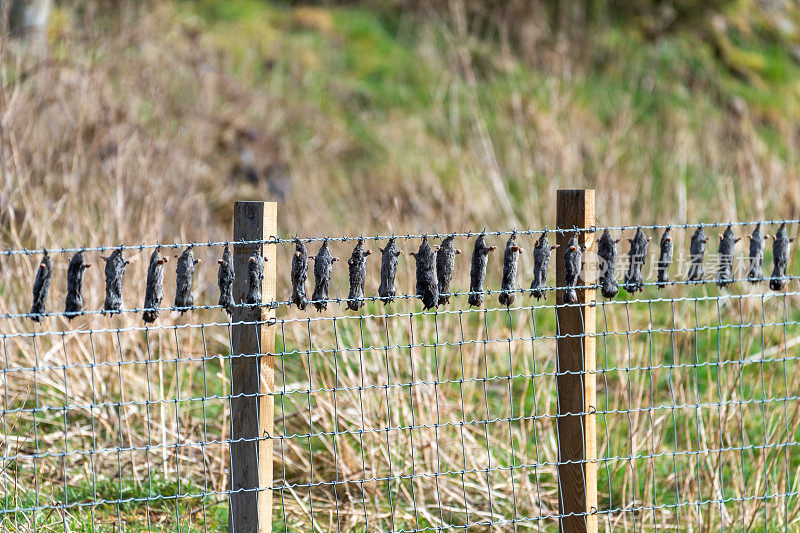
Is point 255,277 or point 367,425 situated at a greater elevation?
point 255,277

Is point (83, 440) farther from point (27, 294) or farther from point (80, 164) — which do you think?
point (80, 164)

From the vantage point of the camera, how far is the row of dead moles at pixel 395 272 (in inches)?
112

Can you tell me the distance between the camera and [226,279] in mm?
2908

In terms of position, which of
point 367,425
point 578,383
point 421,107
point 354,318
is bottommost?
point 367,425

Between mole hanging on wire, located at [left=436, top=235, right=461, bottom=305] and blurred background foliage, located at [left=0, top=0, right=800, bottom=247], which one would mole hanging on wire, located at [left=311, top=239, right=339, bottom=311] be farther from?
blurred background foliage, located at [left=0, top=0, right=800, bottom=247]

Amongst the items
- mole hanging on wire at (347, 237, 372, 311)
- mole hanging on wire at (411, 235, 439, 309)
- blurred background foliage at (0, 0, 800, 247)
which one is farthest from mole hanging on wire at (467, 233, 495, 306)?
blurred background foliage at (0, 0, 800, 247)

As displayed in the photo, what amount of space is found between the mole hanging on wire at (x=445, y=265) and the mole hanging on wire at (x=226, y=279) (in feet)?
2.40

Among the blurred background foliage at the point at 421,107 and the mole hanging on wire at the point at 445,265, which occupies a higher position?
the blurred background foliage at the point at 421,107

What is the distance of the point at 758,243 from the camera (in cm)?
346

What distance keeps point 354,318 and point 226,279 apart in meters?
0.85

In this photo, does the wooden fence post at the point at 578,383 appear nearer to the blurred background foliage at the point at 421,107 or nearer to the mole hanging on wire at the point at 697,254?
the mole hanging on wire at the point at 697,254

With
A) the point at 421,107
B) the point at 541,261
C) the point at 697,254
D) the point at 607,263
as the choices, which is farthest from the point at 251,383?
the point at 421,107

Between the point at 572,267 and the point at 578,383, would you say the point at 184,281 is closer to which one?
the point at 572,267

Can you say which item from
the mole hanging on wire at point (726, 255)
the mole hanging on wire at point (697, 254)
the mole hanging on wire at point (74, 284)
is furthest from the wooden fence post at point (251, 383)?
the mole hanging on wire at point (726, 255)
